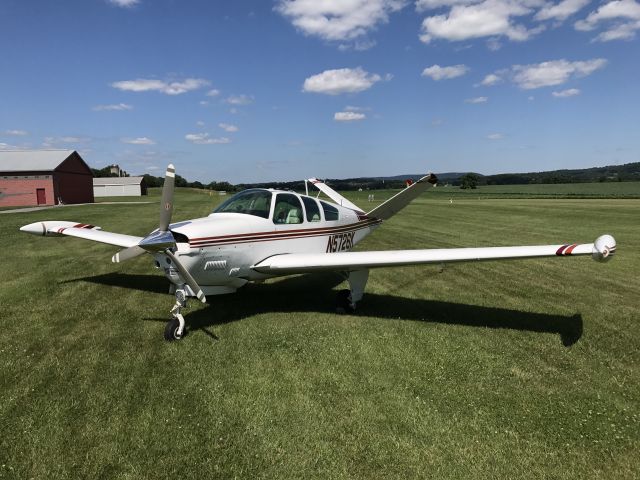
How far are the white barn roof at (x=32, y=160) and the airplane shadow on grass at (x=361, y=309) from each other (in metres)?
46.4

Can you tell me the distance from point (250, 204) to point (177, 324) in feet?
8.79

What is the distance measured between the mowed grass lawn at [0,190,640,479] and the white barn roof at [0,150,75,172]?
46381 millimetres

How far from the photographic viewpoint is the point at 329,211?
9.80 metres

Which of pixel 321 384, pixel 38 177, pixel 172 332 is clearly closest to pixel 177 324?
pixel 172 332

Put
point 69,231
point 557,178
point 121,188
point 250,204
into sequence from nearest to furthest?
point 250,204
point 69,231
point 121,188
point 557,178

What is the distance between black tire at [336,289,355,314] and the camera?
8.23 meters

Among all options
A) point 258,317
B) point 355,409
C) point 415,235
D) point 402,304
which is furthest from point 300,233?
point 415,235

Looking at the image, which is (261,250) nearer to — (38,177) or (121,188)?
(38,177)

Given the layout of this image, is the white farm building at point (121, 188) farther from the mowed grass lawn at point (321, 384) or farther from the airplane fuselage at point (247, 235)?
the airplane fuselage at point (247, 235)

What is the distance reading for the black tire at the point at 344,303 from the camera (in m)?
8.23

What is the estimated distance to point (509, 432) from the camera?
4.43m

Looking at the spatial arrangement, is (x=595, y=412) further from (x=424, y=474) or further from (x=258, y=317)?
(x=258, y=317)

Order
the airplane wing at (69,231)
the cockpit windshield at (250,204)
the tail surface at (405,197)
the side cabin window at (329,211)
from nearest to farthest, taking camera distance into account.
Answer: the cockpit windshield at (250,204), the tail surface at (405,197), the side cabin window at (329,211), the airplane wing at (69,231)

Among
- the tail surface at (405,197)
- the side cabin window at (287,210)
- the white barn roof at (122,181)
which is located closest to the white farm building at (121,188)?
the white barn roof at (122,181)
